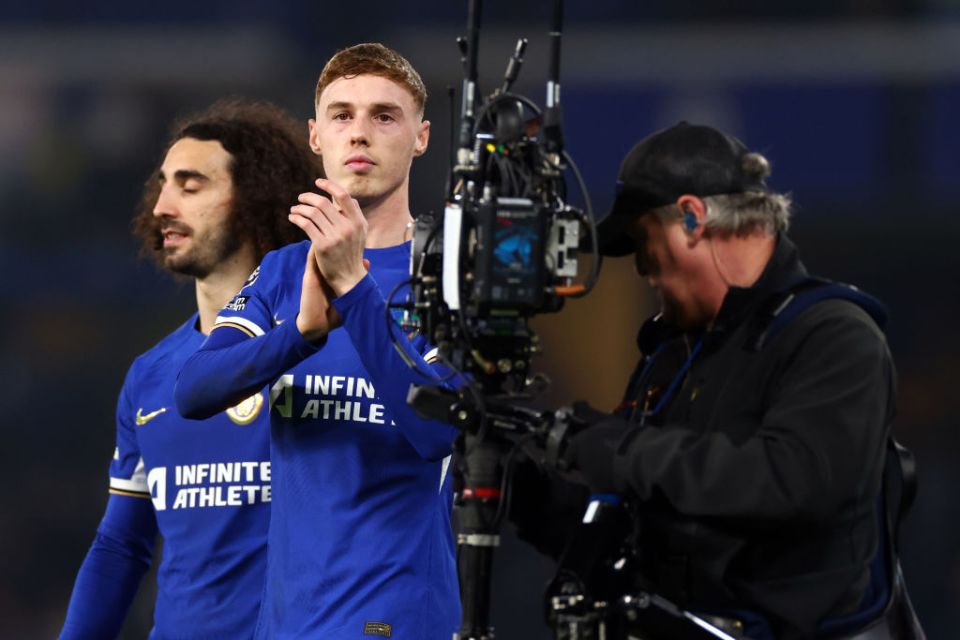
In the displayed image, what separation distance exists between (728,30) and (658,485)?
27.7 ft

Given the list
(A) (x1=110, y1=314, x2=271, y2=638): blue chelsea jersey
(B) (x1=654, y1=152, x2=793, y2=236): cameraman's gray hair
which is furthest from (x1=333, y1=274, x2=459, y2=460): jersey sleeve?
(A) (x1=110, y1=314, x2=271, y2=638): blue chelsea jersey

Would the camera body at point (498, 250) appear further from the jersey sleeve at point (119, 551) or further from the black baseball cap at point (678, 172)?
the jersey sleeve at point (119, 551)

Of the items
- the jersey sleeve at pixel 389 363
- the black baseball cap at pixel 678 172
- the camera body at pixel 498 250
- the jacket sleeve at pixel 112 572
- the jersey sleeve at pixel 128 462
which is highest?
the black baseball cap at pixel 678 172

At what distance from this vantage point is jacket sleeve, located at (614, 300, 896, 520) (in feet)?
7.24

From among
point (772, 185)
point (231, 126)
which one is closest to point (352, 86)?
point (231, 126)

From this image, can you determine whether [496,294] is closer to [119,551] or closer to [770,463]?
[770,463]

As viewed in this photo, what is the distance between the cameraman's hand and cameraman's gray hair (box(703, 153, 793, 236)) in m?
0.38

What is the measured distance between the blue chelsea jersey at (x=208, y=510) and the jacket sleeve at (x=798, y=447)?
130 centimetres

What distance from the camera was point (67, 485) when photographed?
9258mm

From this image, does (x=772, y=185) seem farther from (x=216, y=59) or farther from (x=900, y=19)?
(x=216, y=59)

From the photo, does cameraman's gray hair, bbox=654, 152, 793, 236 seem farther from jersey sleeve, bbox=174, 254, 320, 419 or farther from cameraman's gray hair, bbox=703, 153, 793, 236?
jersey sleeve, bbox=174, 254, 320, 419

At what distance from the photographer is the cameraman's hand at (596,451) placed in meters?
2.28

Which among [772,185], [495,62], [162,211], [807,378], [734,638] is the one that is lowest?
[734,638]

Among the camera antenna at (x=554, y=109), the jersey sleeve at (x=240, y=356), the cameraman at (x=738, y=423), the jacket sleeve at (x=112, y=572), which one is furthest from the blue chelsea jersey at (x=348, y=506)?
the jacket sleeve at (x=112, y=572)
